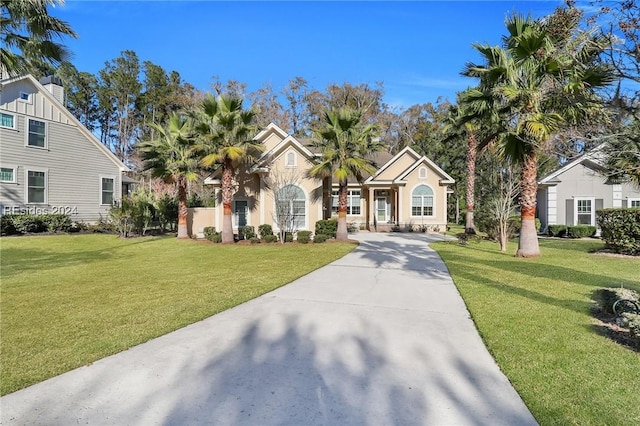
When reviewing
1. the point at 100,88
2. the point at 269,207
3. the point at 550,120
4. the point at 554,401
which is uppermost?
the point at 100,88

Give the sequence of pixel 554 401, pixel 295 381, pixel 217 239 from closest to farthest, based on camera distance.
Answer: pixel 554 401 → pixel 295 381 → pixel 217 239

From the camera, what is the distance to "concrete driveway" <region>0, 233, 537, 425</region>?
3.07 meters

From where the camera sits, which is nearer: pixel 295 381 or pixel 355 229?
pixel 295 381

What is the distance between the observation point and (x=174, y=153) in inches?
738

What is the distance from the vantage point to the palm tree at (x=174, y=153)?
1827 cm

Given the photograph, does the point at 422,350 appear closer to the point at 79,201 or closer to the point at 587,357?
the point at 587,357

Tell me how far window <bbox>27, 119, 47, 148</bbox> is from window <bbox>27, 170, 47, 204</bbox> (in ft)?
5.46

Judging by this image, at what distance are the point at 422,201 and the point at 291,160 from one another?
10400 millimetres

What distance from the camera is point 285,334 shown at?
16.6 ft

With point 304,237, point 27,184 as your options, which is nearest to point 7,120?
point 27,184


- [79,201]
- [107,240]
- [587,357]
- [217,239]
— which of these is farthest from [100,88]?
[587,357]

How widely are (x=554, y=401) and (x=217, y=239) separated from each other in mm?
16862

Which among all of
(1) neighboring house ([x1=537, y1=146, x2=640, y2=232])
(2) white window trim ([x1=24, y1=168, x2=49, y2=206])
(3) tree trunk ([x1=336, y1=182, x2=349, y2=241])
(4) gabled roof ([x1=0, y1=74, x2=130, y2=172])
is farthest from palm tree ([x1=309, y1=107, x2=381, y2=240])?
(2) white window trim ([x1=24, y1=168, x2=49, y2=206])

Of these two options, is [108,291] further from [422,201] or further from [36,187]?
[422,201]
